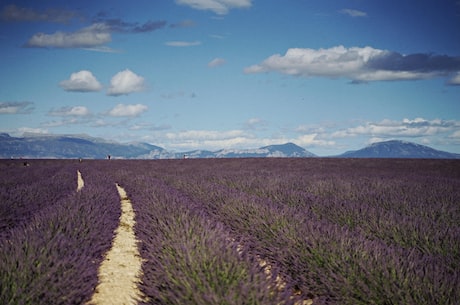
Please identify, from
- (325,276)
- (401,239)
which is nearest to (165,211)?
(325,276)

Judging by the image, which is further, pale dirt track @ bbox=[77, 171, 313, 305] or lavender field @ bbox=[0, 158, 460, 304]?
pale dirt track @ bbox=[77, 171, 313, 305]

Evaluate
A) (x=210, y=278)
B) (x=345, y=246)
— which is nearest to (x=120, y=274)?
(x=210, y=278)

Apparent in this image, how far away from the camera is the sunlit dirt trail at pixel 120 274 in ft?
9.73

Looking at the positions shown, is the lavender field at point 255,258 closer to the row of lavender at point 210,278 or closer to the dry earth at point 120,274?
the row of lavender at point 210,278

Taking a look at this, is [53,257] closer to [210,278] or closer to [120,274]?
[120,274]

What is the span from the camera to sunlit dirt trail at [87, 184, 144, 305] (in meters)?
2.96

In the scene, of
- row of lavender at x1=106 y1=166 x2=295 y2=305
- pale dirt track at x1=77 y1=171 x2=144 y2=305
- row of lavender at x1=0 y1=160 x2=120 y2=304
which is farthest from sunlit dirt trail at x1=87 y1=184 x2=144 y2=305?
row of lavender at x1=106 y1=166 x2=295 y2=305

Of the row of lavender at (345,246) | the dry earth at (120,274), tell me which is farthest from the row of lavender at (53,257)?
the row of lavender at (345,246)

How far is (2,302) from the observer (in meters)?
2.05

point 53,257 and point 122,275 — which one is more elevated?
point 53,257

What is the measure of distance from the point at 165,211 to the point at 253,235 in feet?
3.87

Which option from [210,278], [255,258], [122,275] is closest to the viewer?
[210,278]

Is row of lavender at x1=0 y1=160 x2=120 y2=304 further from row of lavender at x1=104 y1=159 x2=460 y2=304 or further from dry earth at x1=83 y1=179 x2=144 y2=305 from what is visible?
row of lavender at x1=104 y1=159 x2=460 y2=304

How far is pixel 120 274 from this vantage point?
362cm
